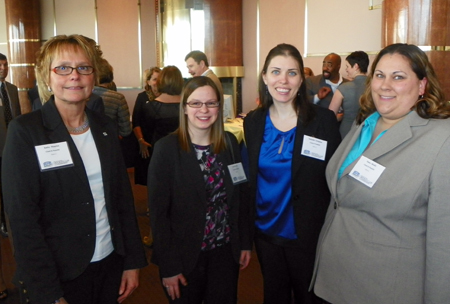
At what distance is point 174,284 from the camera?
6.21 ft

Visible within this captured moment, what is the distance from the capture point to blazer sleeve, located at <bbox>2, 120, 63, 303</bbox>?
4.53ft

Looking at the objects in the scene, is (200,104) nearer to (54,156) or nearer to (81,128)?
(81,128)

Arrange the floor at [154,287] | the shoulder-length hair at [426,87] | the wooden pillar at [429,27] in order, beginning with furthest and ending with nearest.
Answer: the wooden pillar at [429,27]
the floor at [154,287]
the shoulder-length hair at [426,87]

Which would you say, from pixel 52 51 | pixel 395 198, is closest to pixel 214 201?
pixel 395 198

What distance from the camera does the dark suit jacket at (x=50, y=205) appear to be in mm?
1390

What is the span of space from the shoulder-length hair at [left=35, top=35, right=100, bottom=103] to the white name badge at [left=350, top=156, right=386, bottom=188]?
1.09 metres

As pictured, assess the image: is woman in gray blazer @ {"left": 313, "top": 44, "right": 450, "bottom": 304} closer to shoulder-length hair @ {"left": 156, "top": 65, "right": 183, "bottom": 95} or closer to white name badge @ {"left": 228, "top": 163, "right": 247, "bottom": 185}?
white name badge @ {"left": 228, "top": 163, "right": 247, "bottom": 185}

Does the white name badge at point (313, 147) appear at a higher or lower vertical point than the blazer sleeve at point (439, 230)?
higher

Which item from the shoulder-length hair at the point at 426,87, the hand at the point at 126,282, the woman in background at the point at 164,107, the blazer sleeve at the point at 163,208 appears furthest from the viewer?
the woman in background at the point at 164,107

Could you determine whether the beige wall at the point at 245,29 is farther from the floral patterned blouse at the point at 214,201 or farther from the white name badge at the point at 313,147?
the floral patterned blouse at the point at 214,201

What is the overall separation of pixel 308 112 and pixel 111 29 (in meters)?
7.51

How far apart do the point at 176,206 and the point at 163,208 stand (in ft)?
0.20

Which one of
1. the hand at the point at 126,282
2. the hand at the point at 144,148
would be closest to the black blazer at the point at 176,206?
the hand at the point at 126,282

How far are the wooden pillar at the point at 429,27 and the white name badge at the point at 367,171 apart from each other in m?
2.77
